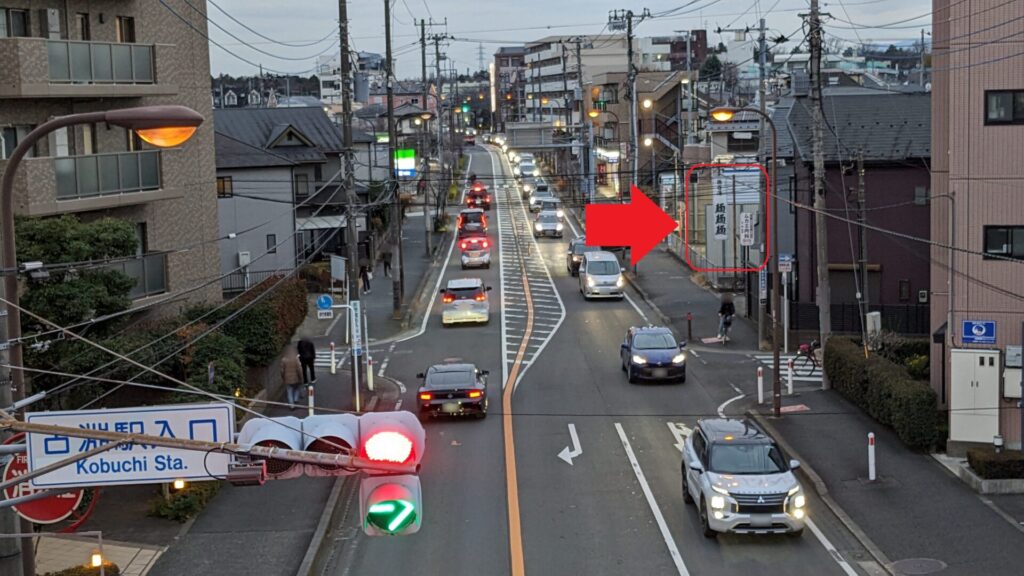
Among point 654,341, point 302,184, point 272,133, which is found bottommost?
point 654,341

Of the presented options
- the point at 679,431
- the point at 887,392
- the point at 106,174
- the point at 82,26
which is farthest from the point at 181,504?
the point at 887,392

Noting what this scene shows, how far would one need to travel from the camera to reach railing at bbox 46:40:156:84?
82.7 feet

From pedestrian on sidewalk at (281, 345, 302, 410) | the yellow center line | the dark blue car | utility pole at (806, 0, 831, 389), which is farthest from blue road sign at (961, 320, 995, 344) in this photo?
pedestrian on sidewalk at (281, 345, 302, 410)

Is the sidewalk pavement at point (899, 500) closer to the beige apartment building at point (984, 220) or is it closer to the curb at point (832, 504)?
the curb at point (832, 504)

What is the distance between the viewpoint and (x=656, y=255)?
6388 centimetres

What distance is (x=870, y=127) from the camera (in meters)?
40.9

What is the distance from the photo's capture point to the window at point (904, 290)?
132 feet

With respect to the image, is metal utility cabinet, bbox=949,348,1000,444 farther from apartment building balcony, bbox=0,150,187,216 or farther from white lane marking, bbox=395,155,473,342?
white lane marking, bbox=395,155,473,342

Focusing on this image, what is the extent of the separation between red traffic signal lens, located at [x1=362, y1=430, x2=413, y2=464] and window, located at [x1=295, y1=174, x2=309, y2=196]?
163ft

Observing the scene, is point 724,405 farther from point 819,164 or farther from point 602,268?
point 602,268

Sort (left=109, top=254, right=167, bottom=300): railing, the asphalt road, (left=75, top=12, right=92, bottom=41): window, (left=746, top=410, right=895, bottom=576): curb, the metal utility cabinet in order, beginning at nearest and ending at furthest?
(left=746, top=410, right=895, bottom=576): curb, the asphalt road, the metal utility cabinet, (left=75, top=12, right=92, bottom=41): window, (left=109, top=254, right=167, bottom=300): railing

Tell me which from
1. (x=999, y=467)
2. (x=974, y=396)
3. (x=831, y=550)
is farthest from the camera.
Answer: (x=974, y=396)
